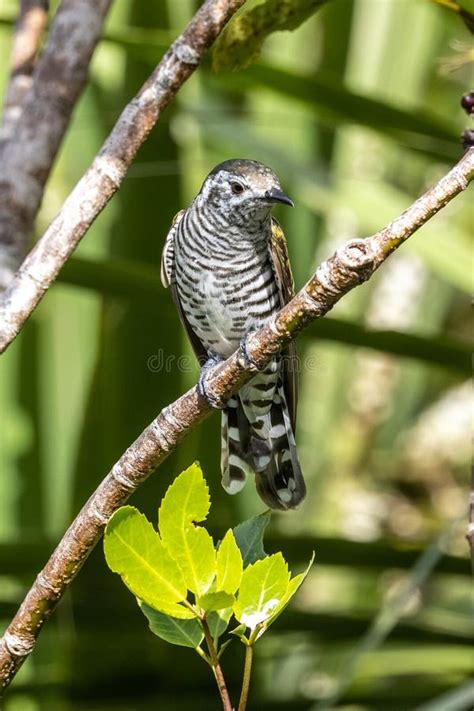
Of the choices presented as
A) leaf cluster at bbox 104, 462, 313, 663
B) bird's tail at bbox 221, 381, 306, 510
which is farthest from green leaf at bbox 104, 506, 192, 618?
bird's tail at bbox 221, 381, 306, 510

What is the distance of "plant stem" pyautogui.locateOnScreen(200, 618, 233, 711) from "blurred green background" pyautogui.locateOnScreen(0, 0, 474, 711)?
1.14 meters

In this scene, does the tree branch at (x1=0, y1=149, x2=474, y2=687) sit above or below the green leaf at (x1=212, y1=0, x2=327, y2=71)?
below

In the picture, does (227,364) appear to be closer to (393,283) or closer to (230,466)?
(230,466)

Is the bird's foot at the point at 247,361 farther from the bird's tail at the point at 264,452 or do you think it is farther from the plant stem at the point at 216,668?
the bird's tail at the point at 264,452

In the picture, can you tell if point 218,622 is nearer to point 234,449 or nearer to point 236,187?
point 234,449

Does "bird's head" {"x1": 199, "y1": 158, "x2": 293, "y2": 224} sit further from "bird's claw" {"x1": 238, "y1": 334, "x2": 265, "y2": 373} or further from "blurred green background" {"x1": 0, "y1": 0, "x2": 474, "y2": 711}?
"bird's claw" {"x1": 238, "y1": 334, "x2": 265, "y2": 373}

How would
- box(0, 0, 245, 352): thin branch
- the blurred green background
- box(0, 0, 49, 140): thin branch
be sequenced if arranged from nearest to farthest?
box(0, 0, 245, 352): thin branch
box(0, 0, 49, 140): thin branch
the blurred green background

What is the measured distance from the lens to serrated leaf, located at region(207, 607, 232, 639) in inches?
51.7

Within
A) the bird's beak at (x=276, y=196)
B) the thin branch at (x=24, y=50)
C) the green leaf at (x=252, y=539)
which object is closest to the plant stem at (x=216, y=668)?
the green leaf at (x=252, y=539)

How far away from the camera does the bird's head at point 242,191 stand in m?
2.86

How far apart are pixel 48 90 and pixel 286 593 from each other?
156cm

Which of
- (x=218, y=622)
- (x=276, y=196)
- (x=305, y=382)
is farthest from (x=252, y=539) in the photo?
(x=305, y=382)

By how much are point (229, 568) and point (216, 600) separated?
5cm

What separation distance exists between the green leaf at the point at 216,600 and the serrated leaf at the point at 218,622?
9cm
